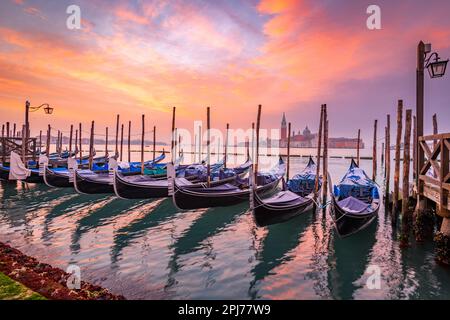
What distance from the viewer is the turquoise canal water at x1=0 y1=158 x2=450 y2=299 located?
555cm

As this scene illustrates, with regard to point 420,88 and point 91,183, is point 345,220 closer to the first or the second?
point 420,88

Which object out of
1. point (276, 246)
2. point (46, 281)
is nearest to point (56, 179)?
point (46, 281)

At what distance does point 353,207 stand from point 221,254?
488 cm

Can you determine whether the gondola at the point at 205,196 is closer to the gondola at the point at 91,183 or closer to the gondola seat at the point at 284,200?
the gondola seat at the point at 284,200

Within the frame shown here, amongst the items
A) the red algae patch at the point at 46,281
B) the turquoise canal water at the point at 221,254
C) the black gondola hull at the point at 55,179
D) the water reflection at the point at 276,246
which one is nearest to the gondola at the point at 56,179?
the black gondola hull at the point at 55,179

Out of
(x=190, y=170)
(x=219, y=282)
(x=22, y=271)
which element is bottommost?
(x=219, y=282)

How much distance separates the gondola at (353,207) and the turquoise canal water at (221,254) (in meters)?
0.46

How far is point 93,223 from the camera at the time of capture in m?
10.2

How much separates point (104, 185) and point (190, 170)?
543 centimetres

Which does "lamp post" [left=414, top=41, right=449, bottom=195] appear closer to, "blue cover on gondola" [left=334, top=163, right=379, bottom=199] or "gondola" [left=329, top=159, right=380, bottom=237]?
"gondola" [left=329, top=159, right=380, bottom=237]

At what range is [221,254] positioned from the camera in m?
7.46

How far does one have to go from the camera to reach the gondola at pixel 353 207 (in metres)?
8.22
